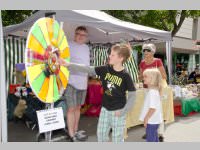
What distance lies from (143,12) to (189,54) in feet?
46.4

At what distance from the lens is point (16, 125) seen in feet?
22.7

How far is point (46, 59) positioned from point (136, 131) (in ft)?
10.6

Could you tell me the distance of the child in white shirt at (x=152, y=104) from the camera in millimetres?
4281

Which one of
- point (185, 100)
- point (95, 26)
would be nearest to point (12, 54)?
point (95, 26)

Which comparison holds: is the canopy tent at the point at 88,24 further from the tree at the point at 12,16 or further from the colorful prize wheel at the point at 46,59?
the tree at the point at 12,16

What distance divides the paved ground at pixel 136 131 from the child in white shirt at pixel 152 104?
4.33ft

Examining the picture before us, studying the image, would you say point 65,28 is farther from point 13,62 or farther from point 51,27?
point 51,27

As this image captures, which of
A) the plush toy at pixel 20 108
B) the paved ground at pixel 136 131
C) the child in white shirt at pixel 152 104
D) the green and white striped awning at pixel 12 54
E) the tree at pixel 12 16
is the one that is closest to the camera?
the child in white shirt at pixel 152 104

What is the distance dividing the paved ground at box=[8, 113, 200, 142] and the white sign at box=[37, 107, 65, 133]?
1.57 m

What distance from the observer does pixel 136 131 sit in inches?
255

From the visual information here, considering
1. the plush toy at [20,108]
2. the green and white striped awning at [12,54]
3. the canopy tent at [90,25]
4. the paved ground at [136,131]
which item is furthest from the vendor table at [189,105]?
the green and white striped awning at [12,54]

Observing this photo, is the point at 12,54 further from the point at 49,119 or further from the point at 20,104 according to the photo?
the point at 49,119

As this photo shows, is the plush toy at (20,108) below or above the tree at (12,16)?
below

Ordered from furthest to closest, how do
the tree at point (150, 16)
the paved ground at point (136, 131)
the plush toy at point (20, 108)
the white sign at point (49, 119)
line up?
the tree at point (150, 16) < the plush toy at point (20, 108) < the paved ground at point (136, 131) < the white sign at point (49, 119)
